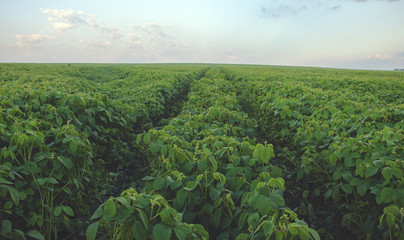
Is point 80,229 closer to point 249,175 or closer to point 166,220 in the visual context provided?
point 166,220

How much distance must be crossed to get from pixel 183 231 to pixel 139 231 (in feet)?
1.04

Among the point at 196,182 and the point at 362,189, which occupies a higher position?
the point at 196,182

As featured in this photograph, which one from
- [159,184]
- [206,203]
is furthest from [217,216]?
[159,184]

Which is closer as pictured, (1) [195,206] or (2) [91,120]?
(1) [195,206]

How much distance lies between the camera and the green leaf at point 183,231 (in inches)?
58.4

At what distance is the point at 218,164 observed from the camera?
2.62 m

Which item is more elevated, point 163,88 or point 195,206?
point 163,88

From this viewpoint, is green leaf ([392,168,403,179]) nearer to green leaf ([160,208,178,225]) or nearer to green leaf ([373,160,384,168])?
green leaf ([373,160,384,168])

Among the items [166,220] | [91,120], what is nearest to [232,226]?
[166,220]

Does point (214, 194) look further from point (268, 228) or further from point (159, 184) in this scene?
point (268, 228)

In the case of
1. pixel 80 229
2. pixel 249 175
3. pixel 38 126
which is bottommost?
pixel 80 229

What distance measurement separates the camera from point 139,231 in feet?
5.20

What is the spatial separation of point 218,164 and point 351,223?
1760mm

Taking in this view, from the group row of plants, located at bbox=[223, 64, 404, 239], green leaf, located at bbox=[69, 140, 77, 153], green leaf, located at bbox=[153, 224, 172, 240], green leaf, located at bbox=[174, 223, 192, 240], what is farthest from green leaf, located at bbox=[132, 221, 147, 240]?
row of plants, located at bbox=[223, 64, 404, 239]
